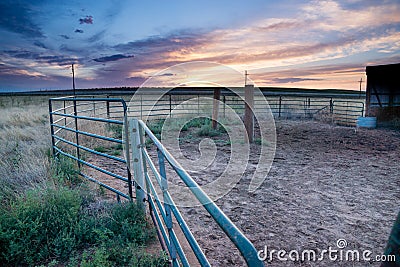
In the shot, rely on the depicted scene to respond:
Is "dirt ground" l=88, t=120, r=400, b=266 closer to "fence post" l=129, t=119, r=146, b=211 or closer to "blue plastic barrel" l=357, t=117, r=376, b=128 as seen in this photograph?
"fence post" l=129, t=119, r=146, b=211

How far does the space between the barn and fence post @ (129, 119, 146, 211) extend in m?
12.7

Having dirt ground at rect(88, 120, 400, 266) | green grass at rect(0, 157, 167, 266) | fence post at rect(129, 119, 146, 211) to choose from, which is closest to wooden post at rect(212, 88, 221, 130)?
dirt ground at rect(88, 120, 400, 266)

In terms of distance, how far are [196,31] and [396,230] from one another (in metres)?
9.01

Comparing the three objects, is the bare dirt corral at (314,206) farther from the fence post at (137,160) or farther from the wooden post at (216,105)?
the wooden post at (216,105)

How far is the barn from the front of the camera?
1220cm

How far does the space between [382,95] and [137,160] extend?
13698 mm

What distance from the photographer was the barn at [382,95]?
12195mm

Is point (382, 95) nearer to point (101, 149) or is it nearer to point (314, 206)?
point (314, 206)

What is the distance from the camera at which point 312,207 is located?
11.7 ft

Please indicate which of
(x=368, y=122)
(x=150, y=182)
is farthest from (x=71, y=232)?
Answer: (x=368, y=122)

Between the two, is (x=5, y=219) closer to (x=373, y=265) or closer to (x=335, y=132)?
(x=373, y=265)

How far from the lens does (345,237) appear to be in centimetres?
281

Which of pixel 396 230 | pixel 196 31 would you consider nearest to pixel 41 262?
pixel 396 230

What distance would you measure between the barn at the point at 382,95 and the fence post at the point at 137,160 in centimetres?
1274
